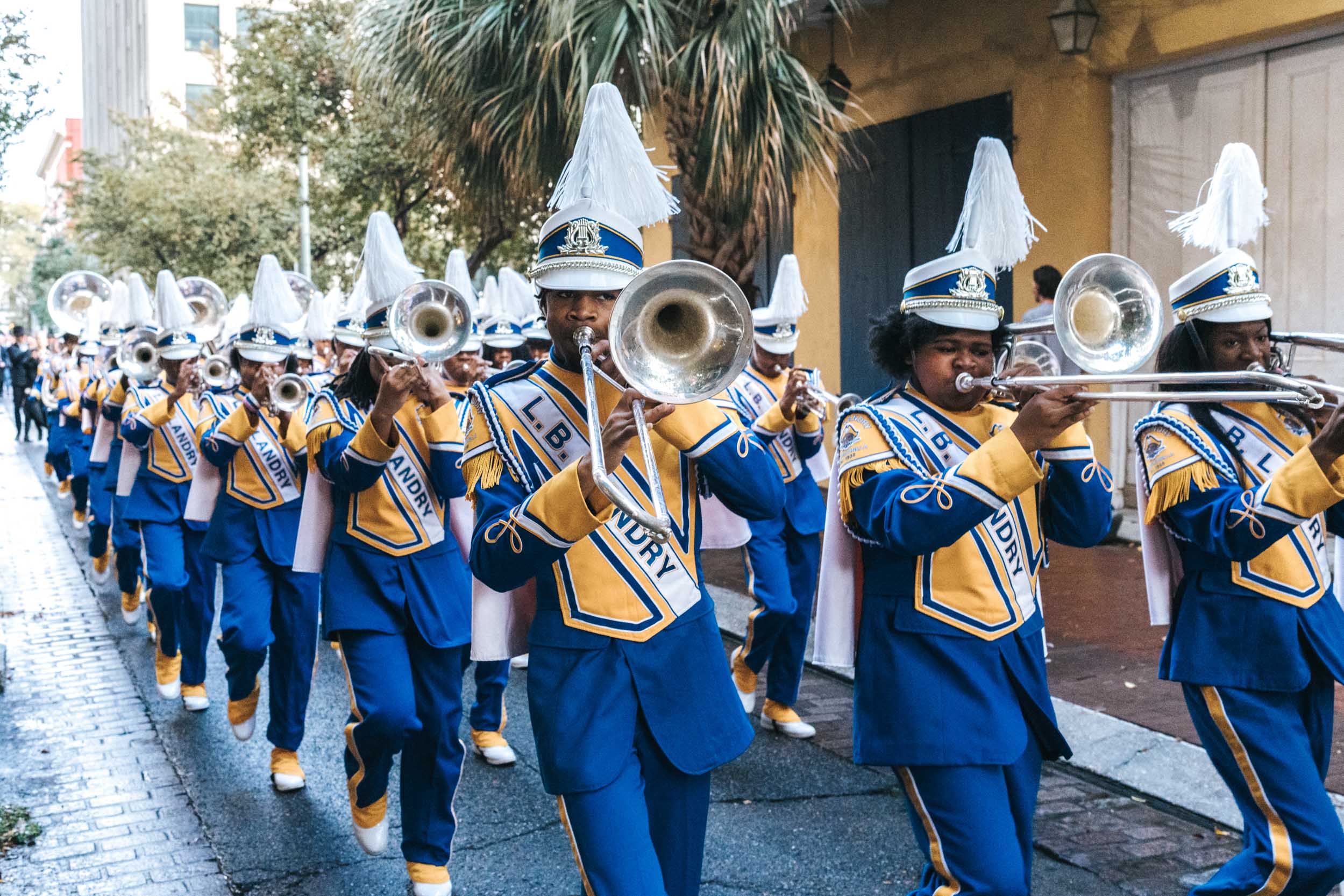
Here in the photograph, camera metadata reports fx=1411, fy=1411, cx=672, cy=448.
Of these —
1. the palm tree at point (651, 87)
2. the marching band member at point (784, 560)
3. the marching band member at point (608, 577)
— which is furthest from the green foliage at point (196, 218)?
the marching band member at point (608, 577)

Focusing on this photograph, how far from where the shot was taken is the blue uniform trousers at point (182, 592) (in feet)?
24.5

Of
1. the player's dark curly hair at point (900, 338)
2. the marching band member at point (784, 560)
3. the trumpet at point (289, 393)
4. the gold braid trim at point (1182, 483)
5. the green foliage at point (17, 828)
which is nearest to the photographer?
the player's dark curly hair at point (900, 338)

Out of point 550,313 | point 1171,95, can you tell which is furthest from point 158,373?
point 1171,95

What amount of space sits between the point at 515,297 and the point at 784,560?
12.5 ft

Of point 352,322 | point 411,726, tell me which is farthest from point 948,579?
point 352,322

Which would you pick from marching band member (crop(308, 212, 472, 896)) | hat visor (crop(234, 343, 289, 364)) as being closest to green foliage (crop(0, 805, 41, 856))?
marching band member (crop(308, 212, 472, 896))

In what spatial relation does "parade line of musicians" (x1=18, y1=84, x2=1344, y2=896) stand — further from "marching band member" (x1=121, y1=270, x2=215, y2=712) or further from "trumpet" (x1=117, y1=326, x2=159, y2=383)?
"trumpet" (x1=117, y1=326, x2=159, y2=383)

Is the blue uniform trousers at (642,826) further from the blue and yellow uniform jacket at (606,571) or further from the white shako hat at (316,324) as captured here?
the white shako hat at (316,324)

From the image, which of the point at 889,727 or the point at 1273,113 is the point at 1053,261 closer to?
the point at 1273,113

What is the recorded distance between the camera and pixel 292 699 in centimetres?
608

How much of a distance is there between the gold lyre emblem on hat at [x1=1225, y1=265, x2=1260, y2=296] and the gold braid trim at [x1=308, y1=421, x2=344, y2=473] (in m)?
3.01

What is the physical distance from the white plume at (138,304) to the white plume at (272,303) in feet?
13.3

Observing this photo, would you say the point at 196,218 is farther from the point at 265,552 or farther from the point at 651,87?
the point at 265,552

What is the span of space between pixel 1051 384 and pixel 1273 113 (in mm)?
7995
